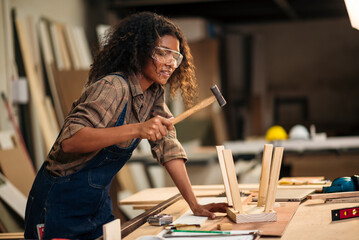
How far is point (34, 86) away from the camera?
16.2 feet

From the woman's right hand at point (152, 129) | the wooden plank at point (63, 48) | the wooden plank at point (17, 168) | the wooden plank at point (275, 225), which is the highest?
the wooden plank at point (63, 48)

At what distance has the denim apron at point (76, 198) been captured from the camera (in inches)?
75.5

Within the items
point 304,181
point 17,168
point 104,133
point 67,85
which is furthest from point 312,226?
point 67,85

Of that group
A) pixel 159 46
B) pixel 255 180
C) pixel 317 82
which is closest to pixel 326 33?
pixel 317 82

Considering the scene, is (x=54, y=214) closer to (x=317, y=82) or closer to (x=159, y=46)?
(x=159, y=46)

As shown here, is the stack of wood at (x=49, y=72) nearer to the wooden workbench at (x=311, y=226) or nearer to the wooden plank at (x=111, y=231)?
the wooden workbench at (x=311, y=226)

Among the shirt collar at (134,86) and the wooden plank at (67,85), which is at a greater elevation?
the wooden plank at (67,85)

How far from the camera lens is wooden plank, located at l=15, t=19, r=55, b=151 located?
4.84 meters

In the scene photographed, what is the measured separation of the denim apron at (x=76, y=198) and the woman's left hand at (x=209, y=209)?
36cm

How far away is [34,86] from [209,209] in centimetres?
333

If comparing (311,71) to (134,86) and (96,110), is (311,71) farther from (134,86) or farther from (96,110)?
(96,110)

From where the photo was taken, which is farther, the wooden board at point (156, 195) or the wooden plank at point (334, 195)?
the wooden board at point (156, 195)

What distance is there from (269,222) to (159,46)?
794 mm

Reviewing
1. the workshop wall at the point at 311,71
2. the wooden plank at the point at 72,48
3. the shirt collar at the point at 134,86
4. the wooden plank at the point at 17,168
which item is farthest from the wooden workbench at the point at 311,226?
the workshop wall at the point at 311,71
